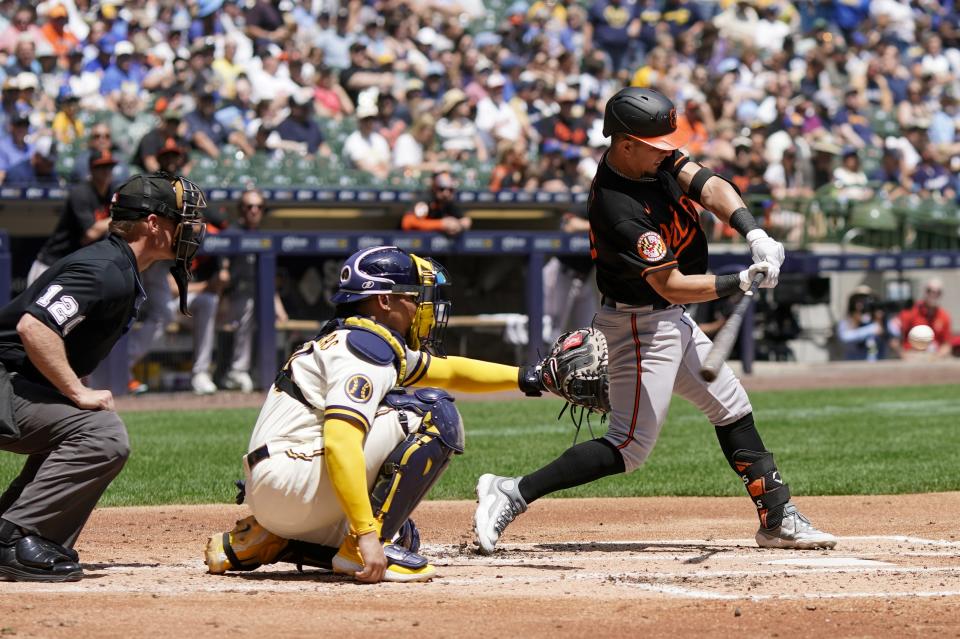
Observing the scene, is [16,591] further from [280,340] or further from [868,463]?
[280,340]

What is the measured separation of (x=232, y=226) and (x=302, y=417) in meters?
9.74

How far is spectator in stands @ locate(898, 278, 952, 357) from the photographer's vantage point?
1614 centimetres

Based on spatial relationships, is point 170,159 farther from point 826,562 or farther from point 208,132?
point 826,562

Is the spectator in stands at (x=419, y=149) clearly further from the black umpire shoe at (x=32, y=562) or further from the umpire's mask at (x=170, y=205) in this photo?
the black umpire shoe at (x=32, y=562)

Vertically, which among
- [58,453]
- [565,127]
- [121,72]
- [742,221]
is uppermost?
[121,72]

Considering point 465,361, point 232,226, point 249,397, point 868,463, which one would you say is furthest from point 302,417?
point 232,226

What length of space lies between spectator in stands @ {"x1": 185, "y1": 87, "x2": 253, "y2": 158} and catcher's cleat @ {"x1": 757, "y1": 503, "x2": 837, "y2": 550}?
9.76m

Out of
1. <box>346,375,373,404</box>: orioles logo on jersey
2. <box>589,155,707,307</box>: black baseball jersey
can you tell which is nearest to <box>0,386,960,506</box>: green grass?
<box>589,155,707,307</box>: black baseball jersey

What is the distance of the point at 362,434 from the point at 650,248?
4.54 ft

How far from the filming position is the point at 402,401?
4.72 m

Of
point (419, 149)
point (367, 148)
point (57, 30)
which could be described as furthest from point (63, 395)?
point (57, 30)

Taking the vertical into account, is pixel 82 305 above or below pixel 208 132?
below

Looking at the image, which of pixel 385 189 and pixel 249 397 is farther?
pixel 385 189

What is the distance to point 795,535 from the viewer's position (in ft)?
18.2
